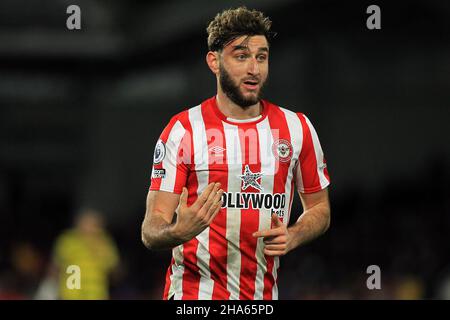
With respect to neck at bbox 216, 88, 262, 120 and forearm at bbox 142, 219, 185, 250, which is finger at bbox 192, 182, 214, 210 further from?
neck at bbox 216, 88, 262, 120

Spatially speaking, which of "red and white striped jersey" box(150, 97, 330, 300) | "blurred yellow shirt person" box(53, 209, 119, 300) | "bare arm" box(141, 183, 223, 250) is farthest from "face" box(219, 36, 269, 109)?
"blurred yellow shirt person" box(53, 209, 119, 300)

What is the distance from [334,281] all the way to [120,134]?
7.92m

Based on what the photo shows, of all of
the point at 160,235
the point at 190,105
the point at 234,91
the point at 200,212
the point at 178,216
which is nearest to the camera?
the point at 200,212

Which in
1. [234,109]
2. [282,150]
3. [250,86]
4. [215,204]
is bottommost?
[215,204]

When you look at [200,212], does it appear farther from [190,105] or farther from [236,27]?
[190,105]

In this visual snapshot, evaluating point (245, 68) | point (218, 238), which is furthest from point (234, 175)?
point (245, 68)

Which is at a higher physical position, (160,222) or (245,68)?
(245,68)

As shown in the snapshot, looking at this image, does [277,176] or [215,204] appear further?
[277,176]

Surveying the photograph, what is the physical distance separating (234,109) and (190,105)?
13.4 m

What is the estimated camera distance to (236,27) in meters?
4.65

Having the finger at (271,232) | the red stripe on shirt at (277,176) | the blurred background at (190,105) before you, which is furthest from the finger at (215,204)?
the blurred background at (190,105)

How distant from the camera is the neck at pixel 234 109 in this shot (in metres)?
4.75

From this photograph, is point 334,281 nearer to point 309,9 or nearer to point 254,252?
point 309,9

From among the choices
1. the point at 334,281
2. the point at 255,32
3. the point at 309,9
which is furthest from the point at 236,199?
the point at 309,9
